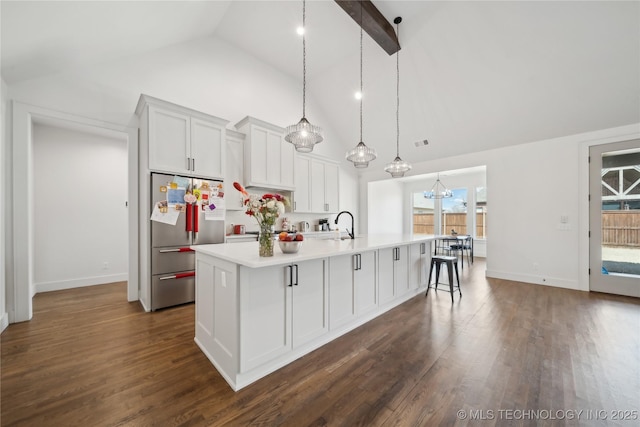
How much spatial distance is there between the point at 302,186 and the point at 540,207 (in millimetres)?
4446

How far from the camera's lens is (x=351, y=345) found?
221cm

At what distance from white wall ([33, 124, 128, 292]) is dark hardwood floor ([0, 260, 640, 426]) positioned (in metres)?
1.30

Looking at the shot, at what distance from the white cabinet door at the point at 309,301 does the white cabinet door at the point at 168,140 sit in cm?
234

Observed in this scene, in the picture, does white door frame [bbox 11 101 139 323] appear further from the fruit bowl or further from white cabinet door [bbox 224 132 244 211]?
the fruit bowl

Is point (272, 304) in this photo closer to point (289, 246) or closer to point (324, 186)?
point (289, 246)

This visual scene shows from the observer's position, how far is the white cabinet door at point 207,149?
3.30 meters

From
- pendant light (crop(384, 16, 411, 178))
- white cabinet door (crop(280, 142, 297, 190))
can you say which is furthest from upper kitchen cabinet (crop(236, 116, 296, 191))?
pendant light (crop(384, 16, 411, 178))

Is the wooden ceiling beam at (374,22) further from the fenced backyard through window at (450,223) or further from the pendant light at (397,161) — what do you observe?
the fenced backyard through window at (450,223)

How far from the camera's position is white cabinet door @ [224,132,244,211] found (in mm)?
3996

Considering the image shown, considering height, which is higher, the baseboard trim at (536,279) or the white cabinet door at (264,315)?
the white cabinet door at (264,315)

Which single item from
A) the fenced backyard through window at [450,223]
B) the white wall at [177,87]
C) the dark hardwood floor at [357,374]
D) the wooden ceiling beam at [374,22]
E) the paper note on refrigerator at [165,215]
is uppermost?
the wooden ceiling beam at [374,22]

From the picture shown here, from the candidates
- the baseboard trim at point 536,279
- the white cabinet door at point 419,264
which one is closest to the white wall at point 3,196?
the white cabinet door at point 419,264

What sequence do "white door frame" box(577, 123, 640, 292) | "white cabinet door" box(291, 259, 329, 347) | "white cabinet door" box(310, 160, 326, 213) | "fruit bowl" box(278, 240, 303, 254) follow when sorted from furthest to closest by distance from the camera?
"white cabinet door" box(310, 160, 326, 213) < "white door frame" box(577, 123, 640, 292) < "white cabinet door" box(291, 259, 329, 347) < "fruit bowl" box(278, 240, 303, 254)

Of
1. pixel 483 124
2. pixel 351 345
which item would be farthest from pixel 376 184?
pixel 351 345
